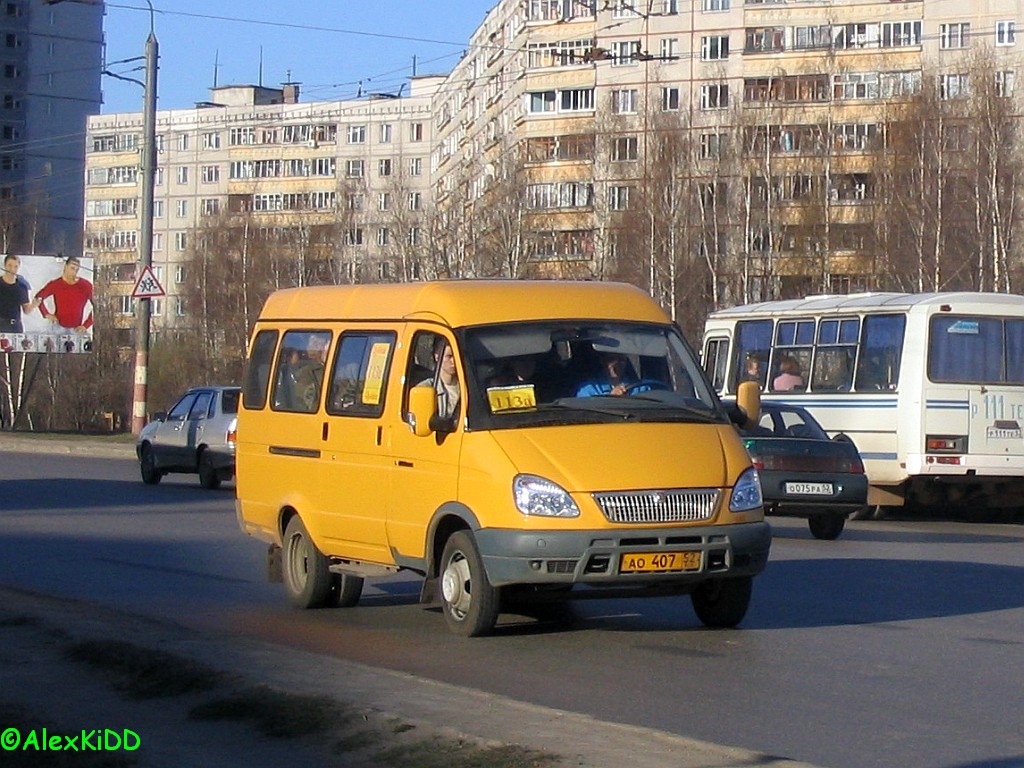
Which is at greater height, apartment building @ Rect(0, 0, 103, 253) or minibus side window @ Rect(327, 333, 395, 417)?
apartment building @ Rect(0, 0, 103, 253)

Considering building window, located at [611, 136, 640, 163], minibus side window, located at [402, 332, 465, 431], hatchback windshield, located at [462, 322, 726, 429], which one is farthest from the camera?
building window, located at [611, 136, 640, 163]

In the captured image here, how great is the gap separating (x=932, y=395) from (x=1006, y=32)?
56.9 m

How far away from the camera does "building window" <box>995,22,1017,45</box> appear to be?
252 feet

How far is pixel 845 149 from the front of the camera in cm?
6912

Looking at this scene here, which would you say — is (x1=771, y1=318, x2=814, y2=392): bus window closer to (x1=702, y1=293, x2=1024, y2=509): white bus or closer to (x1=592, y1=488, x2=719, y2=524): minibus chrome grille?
(x1=702, y1=293, x2=1024, y2=509): white bus

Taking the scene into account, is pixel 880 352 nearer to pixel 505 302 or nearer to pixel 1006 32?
pixel 505 302

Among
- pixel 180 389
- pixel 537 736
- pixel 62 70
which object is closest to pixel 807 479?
pixel 537 736

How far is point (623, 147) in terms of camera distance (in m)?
71.4

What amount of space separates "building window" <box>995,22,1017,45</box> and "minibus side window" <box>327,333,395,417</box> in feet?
228

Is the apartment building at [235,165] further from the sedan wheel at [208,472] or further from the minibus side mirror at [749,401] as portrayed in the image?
the minibus side mirror at [749,401]

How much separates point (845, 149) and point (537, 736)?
210 ft

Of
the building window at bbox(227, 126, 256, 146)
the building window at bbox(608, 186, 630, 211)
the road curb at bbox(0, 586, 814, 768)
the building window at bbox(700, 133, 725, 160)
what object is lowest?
the road curb at bbox(0, 586, 814, 768)

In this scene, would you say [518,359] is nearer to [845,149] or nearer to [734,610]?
[734,610]

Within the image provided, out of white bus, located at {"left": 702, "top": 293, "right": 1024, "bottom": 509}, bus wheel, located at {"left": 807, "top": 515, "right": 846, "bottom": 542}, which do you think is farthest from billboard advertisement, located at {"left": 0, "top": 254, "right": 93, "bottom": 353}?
bus wheel, located at {"left": 807, "top": 515, "right": 846, "bottom": 542}
